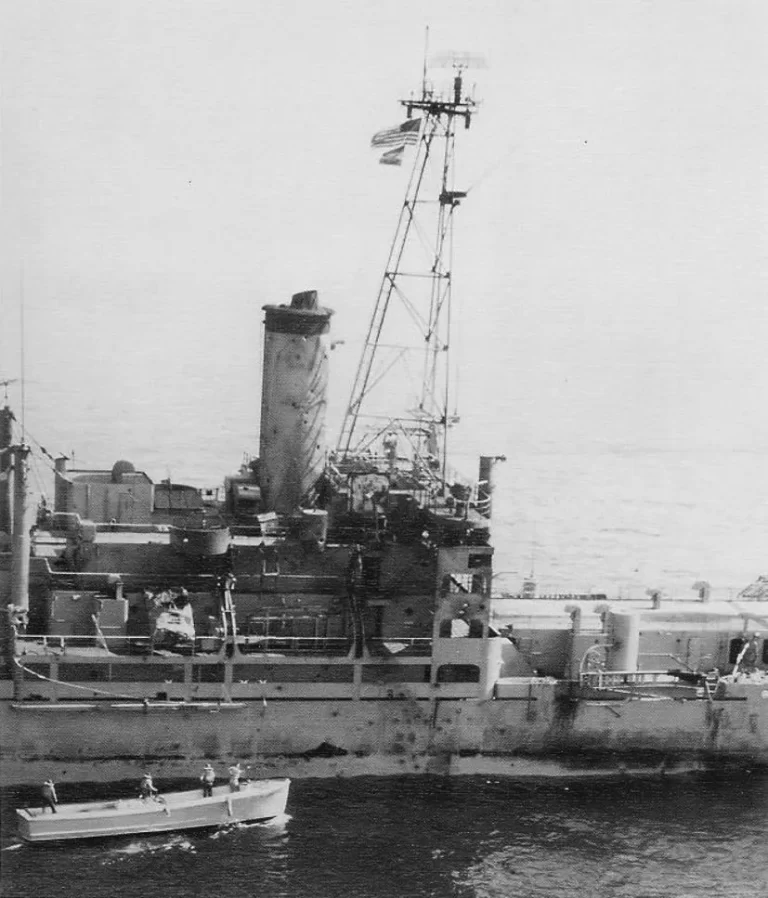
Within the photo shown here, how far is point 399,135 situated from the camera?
27625 millimetres

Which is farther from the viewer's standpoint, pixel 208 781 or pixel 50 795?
pixel 208 781

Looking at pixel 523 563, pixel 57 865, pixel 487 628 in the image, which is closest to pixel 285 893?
pixel 57 865

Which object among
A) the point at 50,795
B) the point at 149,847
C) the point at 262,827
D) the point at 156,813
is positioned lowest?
the point at 149,847

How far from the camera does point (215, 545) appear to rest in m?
28.0

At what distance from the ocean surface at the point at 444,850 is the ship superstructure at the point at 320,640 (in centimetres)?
125

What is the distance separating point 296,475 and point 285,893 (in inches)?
433

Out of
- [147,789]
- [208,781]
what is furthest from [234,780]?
[147,789]

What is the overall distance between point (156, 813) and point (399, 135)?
16.2 meters

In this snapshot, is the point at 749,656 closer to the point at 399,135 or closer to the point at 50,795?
the point at 399,135

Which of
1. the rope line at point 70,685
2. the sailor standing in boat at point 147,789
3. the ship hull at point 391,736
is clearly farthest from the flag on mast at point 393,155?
the sailor standing in boat at point 147,789

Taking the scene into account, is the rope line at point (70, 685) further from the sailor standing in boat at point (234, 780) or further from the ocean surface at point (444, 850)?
the sailor standing in boat at point (234, 780)

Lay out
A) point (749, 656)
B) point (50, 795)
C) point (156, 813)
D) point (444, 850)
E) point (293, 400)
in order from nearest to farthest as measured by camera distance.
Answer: point (50, 795) → point (156, 813) → point (444, 850) → point (293, 400) → point (749, 656)

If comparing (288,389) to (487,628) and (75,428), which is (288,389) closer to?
(487,628)

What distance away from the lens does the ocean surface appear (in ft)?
74.2
